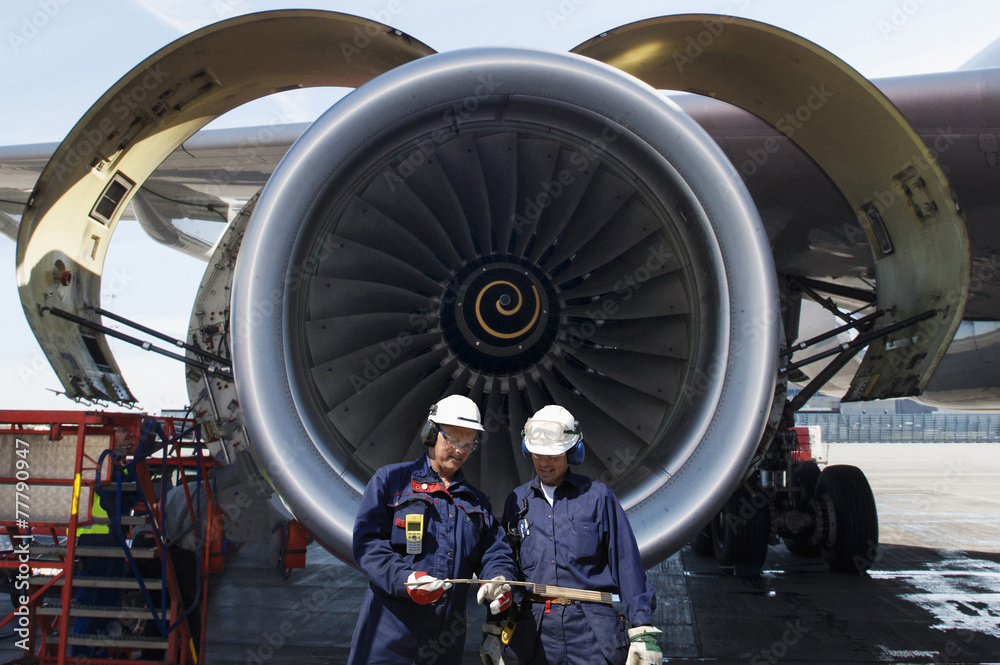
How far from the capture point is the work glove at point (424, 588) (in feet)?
6.19

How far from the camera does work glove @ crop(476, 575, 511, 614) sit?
76.1 inches

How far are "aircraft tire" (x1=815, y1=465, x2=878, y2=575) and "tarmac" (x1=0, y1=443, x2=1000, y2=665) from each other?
0.16 m

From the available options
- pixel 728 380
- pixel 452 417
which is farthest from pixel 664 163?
pixel 452 417

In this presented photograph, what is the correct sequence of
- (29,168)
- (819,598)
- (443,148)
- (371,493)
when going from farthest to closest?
(29,168)
(819,598)
(443,148)
(371,493)

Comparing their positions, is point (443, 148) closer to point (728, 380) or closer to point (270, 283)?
point (270, 283)

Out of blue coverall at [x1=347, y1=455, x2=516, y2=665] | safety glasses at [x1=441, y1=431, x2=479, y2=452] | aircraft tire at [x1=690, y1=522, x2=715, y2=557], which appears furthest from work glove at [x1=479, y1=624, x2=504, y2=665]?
aircraft tire at [x1=690, y1=522, x2=715, y2=557]

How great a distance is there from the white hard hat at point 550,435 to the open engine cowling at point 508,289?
1.19 feet

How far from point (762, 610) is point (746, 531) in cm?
80

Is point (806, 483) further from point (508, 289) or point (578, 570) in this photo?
point (578, 570)

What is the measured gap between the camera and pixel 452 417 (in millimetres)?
2170

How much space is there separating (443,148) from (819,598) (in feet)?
13.7
